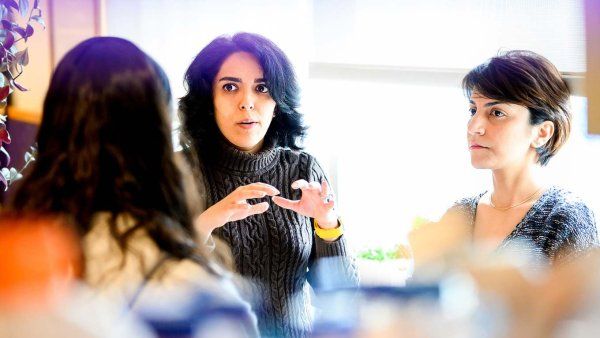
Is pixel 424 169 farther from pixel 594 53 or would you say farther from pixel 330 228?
pixel 594 53

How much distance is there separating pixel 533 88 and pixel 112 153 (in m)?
0.39

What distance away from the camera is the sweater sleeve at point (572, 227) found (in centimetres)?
62

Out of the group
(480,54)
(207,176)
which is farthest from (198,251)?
(480,54)

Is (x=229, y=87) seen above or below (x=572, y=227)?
above

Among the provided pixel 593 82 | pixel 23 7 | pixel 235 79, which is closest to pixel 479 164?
pixel 593 82

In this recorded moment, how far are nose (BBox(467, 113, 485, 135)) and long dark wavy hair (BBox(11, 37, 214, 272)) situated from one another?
29 centimetres

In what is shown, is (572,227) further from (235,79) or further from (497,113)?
(235,79)

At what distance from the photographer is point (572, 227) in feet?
2.23

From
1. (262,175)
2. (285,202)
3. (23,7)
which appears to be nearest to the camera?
(285,202)

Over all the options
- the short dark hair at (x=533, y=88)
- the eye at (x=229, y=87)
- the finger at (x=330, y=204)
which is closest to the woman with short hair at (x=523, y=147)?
the short dark hair at (x=533, y=88)

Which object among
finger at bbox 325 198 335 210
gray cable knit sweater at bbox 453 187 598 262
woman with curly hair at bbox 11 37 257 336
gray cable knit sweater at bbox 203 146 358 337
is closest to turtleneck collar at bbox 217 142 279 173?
gray cable knit sweater at bbox 203 146 358 337

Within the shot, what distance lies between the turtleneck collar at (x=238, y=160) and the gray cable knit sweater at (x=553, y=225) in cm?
25

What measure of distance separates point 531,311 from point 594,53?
0.17 metres

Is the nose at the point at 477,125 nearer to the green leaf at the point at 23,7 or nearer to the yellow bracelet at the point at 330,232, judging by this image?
the yellow bracelet at the point at 330,232
